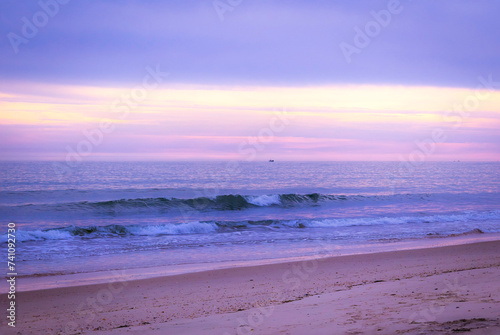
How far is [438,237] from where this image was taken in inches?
680

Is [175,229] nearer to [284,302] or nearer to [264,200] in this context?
[284,302]

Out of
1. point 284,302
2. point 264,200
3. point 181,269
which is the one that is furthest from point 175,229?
point 264,200

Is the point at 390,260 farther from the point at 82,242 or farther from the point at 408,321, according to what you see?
the point at 82,242

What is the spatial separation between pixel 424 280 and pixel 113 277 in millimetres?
7665

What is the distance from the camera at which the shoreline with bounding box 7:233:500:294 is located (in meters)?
9.70

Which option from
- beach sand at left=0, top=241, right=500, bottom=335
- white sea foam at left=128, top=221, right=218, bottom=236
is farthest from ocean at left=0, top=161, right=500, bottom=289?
beach sand at left=0, top=241, right=500, bottom=335

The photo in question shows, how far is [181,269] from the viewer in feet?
36.7

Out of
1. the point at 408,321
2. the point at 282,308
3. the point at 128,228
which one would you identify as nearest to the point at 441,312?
the point at 408,321

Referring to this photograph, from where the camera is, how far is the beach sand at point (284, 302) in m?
5.36

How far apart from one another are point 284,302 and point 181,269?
4649 mm

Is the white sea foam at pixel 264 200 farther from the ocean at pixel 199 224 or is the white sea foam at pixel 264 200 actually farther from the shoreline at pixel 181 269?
the shoreline at pixel 181 269

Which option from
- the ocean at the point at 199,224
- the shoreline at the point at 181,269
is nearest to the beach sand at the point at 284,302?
the shoreline at the point at 181,269

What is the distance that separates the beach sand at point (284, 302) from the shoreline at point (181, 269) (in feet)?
1.73

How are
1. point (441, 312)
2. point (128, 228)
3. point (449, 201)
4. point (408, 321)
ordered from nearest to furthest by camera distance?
point (408, 321)
point (441, 312)
point (128, 228)
point (449, 201)
